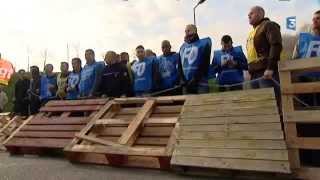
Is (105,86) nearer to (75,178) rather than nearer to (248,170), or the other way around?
(75,178)

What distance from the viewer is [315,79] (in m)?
6.84

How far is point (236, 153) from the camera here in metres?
6.26

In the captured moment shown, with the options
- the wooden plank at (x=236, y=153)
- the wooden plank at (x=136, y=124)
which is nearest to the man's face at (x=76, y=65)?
the wooden plank at (x=136, y=124)

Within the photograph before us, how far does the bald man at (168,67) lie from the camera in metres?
9.20

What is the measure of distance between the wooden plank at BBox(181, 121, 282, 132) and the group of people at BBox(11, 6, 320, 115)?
33.0 inches

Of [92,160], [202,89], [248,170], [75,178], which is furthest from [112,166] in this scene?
[248,170]

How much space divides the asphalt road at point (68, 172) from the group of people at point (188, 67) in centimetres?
193

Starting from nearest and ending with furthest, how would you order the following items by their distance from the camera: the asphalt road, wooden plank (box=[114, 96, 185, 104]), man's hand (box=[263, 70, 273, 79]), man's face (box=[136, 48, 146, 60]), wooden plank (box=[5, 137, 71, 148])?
the asphalt road < man's hand (box=[263, 70, 273, 79]) < wooden plank (box=[114, 96, 185, 104]) < wooden plank (box=[5, 137, 71, 148]) < man's face (box=[136, 48, 146, 60])

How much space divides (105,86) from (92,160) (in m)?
2.38

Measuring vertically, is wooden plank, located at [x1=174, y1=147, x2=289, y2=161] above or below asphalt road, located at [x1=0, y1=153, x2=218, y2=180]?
above

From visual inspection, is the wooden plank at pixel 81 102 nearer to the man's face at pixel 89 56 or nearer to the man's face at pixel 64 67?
the man's face at pixel 89 56

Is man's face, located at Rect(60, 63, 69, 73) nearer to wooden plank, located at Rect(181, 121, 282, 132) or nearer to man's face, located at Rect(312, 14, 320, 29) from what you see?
wooden plank, located at Rect(181, 121, 282, 132)

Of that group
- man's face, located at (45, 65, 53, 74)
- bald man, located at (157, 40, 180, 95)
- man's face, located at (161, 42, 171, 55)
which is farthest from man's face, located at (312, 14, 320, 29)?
man's face, located at (45, 65, 53, 74)

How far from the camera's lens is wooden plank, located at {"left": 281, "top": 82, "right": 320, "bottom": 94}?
5969 mm
